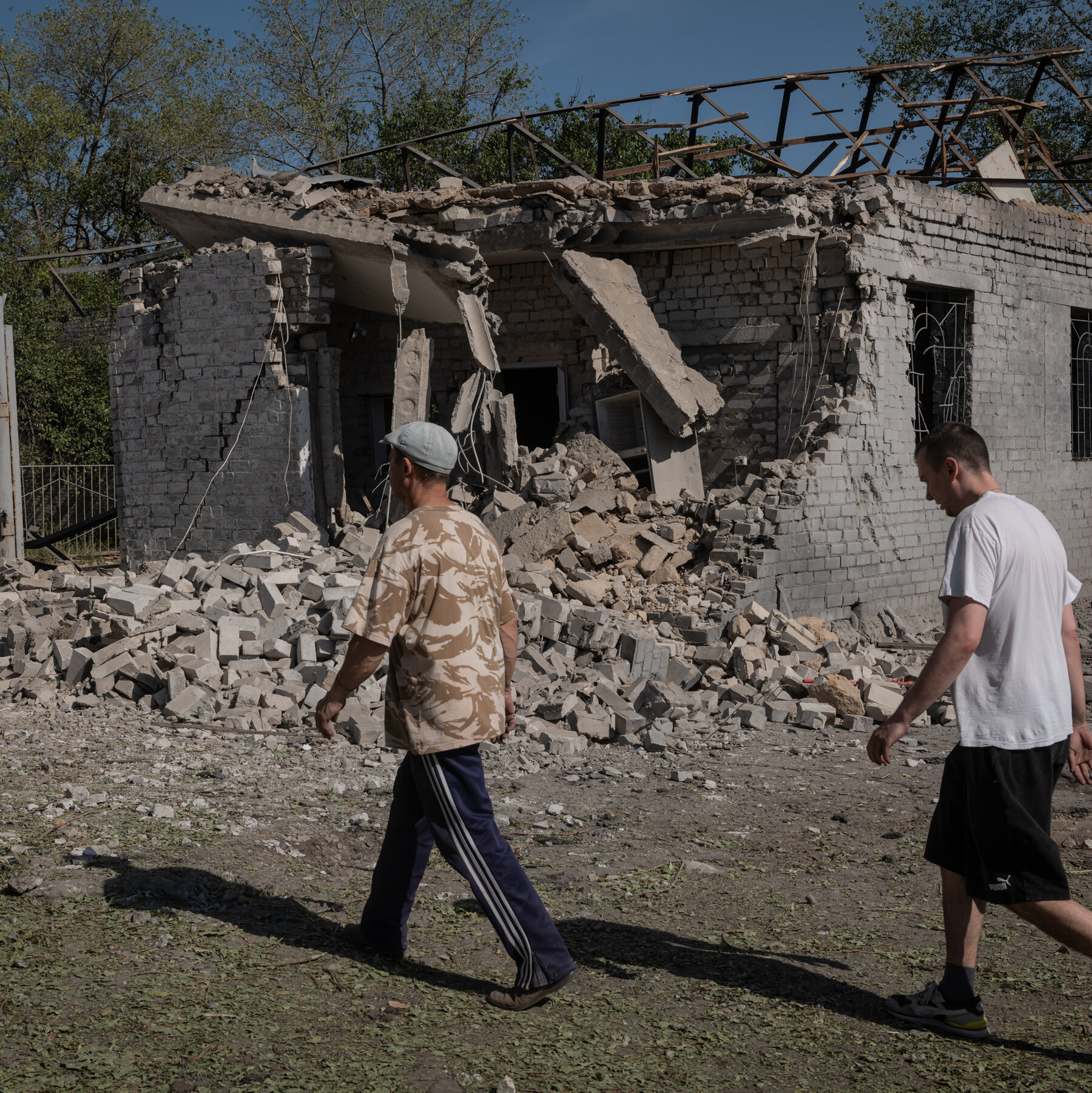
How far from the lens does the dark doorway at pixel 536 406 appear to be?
12438 mm

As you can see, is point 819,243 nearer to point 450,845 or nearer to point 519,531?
point 519,531

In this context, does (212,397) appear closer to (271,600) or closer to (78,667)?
(271,600)

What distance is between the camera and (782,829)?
4906mm

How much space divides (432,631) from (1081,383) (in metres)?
12.4

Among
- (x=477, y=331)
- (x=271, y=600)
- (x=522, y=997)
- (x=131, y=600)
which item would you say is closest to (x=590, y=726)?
(x=271, y=600)

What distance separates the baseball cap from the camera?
3143 millimetres

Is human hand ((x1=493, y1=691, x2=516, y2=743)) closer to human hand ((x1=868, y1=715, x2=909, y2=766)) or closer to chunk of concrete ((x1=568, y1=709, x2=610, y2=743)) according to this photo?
human hand ((x1=868, y1=715, x2=909, y2=766))

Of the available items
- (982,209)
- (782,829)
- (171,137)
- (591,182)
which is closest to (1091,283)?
(982,209)

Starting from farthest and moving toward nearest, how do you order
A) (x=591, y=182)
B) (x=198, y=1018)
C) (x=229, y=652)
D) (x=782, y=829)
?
(x=591, y=182)
(x=229, y=652)
(x=782, y=829)
(x=198, y=1018)

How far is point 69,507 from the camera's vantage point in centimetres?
1770

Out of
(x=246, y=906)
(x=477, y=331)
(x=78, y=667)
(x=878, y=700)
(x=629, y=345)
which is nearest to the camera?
(x=246, y=906)

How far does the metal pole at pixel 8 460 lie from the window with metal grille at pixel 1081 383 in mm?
11681

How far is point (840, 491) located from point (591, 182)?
3.78 m

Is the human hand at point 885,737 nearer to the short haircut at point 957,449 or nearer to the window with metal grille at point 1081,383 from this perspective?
the short haircut at point 957,449
